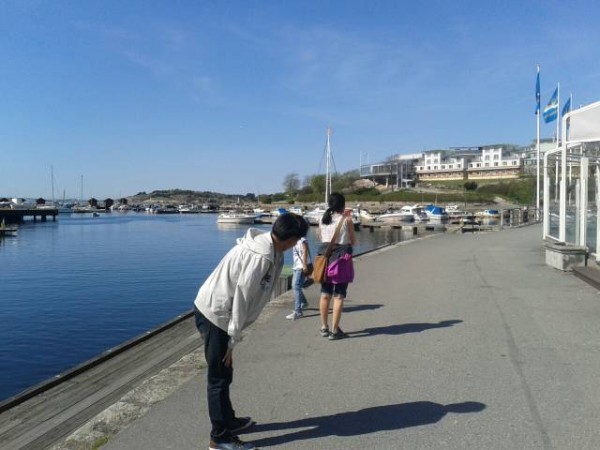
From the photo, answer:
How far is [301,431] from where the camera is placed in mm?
4277

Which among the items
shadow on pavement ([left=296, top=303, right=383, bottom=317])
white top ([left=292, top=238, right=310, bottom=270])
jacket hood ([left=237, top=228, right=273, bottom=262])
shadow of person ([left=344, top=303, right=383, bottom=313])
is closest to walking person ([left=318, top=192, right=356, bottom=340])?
white top ([left=292, top=238, right=310, bottom=270])

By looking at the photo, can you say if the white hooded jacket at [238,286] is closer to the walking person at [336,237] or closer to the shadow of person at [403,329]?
the walking person at [336,237]

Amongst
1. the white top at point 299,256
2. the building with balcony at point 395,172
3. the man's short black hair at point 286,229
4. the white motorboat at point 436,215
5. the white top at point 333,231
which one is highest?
the building with balcony at point 395,172

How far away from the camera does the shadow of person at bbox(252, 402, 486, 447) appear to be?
421cm

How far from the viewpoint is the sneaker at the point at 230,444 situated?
3926mm

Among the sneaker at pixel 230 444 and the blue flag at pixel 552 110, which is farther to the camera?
the blue flag at pixel 552 110

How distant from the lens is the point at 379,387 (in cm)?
518

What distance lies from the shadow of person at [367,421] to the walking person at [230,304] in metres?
0.32

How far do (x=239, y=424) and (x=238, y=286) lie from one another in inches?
44.3

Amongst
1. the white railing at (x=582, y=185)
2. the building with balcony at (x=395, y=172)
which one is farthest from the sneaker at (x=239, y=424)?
the building with balcony at (x=395, y=172)

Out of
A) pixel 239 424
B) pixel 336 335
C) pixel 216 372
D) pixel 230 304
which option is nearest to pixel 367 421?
pixel 239 424

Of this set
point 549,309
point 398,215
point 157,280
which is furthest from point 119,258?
point 398,215

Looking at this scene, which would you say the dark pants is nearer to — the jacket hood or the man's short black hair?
the jacket hood

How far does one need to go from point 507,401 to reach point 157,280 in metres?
19.4
